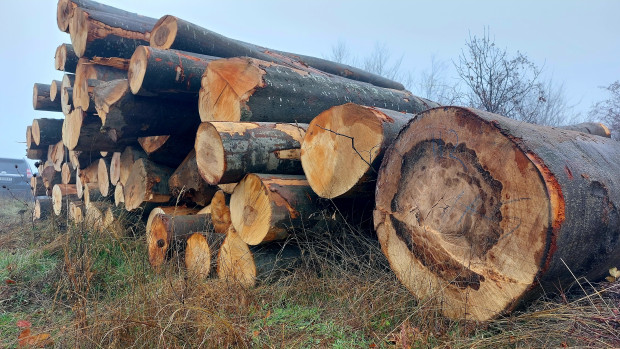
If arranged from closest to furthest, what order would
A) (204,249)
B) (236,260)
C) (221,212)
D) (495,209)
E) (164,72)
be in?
1. (495,209)
2. (236,260)
3. (204,249)
4. (221,212)
5. (164,72)

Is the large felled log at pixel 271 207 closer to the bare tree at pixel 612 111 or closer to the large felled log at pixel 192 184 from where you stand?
the large felled log at pixel 192 184

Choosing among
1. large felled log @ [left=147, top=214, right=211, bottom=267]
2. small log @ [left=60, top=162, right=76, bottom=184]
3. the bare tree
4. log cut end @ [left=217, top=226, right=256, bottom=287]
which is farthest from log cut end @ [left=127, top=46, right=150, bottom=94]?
the bare tree

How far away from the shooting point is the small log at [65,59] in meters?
5.67

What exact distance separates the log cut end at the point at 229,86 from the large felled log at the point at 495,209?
1388mm

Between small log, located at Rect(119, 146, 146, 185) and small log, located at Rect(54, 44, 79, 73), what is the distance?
1.84 meters

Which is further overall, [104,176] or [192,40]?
[104,176]

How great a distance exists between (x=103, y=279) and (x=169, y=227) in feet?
2.02

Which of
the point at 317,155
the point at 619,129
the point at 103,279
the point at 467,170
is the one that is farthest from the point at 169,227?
the point at 619,129

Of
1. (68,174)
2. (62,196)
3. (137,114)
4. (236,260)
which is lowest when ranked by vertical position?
(62,196)

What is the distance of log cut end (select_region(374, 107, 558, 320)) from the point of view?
1.80 m

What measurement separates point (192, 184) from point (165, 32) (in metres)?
1.56

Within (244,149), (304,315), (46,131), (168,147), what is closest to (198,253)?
(244,149)

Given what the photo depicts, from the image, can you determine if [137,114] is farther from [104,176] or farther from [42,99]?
[42,99]

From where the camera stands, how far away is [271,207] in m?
2.69
